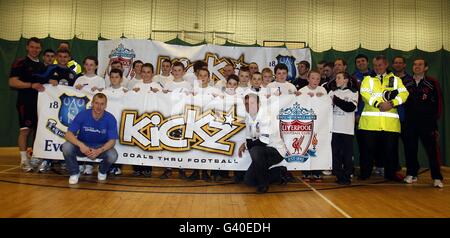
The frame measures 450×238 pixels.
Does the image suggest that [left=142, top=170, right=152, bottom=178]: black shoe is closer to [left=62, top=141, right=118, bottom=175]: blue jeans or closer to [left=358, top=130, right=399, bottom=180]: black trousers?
[left=62, top=141, right=118, bottom=175]: blue jeans

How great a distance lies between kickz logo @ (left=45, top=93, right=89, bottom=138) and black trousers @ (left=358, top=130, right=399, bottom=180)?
14.8 feet

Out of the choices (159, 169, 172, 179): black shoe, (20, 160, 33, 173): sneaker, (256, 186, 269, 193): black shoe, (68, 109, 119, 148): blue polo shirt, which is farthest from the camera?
(20, 160, 33, 173): sneaker

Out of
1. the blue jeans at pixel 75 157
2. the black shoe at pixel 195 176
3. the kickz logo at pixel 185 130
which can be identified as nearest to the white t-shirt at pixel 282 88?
the kickz logo at pixel 185 130

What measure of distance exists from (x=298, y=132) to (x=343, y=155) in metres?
0.79

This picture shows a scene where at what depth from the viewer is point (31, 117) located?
6148 mm

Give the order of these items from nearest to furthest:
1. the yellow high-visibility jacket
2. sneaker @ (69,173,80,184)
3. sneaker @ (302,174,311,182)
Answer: sneaker @ (69,173,80,184), the yellow high-visibility jacket, sneaker @ (302,174,311,182)

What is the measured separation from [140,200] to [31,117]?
123 inches

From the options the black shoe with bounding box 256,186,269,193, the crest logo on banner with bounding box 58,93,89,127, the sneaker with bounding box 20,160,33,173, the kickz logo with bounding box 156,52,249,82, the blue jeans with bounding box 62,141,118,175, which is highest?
the kickz logo with bounding box 156,52,249,82

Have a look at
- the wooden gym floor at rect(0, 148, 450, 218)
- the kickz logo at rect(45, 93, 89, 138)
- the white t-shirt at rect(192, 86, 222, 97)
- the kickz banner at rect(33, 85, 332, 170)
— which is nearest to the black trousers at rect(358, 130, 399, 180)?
the wooden gym floor at rect(0, 148, 450, 218)

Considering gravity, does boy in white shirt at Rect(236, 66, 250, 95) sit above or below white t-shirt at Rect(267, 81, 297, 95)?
above

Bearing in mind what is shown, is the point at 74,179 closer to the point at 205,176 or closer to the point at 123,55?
the point at 205,176

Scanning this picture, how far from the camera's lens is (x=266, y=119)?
5.27 metres

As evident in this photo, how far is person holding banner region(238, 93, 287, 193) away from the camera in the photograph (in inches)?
198
